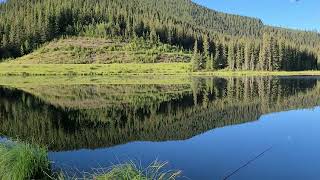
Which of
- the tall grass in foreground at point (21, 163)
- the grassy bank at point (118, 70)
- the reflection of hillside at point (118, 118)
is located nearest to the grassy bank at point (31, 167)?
the tall grass in foreground at point (21, 163)

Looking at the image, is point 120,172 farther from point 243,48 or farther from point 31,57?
point 31,57

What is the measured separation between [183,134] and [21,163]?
51.3ft

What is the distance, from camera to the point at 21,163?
44.5ft

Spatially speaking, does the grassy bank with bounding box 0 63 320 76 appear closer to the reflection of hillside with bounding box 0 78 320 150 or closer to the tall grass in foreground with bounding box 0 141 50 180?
the reflection of hillside with bounding box 0 78 320 150

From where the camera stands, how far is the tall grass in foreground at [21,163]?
13266mm

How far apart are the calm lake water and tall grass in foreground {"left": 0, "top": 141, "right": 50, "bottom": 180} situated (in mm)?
2317

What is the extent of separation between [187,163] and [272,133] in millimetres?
11207

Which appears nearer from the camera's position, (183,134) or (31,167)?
(31,167)

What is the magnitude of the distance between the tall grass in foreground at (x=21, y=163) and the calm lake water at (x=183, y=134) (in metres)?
2.32

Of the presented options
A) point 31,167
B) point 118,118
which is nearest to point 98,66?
point 118,118

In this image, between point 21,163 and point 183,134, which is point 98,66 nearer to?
point 183,134

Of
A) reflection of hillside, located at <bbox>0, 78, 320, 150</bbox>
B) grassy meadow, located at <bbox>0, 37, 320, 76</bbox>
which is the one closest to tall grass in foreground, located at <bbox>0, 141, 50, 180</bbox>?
reflection of hillside, located at <bbox>0, 78, 320, 150</bbox>

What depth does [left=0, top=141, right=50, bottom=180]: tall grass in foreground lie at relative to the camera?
13.3m

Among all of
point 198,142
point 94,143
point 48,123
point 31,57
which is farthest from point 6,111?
point 31,57
